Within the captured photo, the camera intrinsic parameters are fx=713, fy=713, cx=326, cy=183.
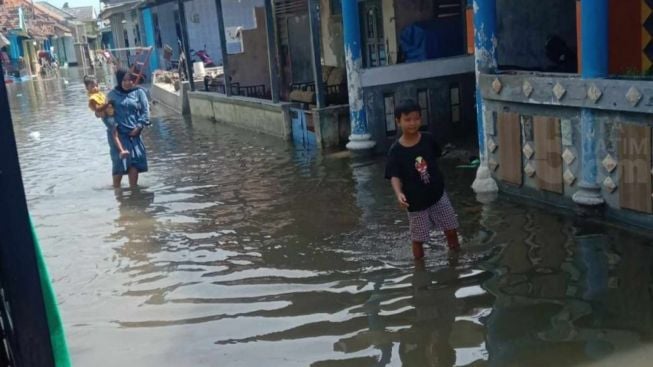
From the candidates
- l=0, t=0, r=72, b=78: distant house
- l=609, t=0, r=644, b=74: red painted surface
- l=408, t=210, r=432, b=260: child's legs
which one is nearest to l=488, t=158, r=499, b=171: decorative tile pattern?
l=609, t=0, r=644, b=74: red painted surface

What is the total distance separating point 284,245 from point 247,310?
1.57 m

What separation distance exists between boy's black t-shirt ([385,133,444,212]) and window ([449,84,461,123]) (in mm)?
5729

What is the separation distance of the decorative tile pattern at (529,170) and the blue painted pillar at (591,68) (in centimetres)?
73

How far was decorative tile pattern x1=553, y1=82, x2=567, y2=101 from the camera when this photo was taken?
648 centimetres

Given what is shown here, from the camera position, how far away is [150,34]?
35.0m

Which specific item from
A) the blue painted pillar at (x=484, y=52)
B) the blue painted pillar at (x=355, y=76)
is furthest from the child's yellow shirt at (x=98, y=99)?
the blue painted pillar at (x=484, y=52)

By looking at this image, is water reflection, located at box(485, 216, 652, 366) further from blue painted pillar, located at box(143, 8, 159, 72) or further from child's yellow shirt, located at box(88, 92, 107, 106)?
blue painted pillar, located at box(143, 8, 159, 72)

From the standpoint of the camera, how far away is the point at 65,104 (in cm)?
2631

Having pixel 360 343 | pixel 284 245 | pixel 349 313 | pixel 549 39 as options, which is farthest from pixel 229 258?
Result: pixel 549 39

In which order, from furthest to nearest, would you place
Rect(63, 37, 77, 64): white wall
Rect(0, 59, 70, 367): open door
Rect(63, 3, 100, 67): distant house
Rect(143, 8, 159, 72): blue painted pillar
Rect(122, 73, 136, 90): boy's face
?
1. Rect(63, 37, 77, 64): white wall
2. Rect(63, 3, 100, 67): distant house
3. Rect(143, 8, 159, 72): blue painted pillar
4. Rect(122, 73, 136, 90): boy's face
5. Rect(0, 59, 70, 367): open door

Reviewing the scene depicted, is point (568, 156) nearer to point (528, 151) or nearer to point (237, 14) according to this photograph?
point (528, 151)

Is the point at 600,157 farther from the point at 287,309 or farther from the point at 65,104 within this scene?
the point at 65,104

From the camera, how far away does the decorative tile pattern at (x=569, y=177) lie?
6633 mm

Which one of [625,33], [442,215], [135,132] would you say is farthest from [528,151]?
[135,132]
